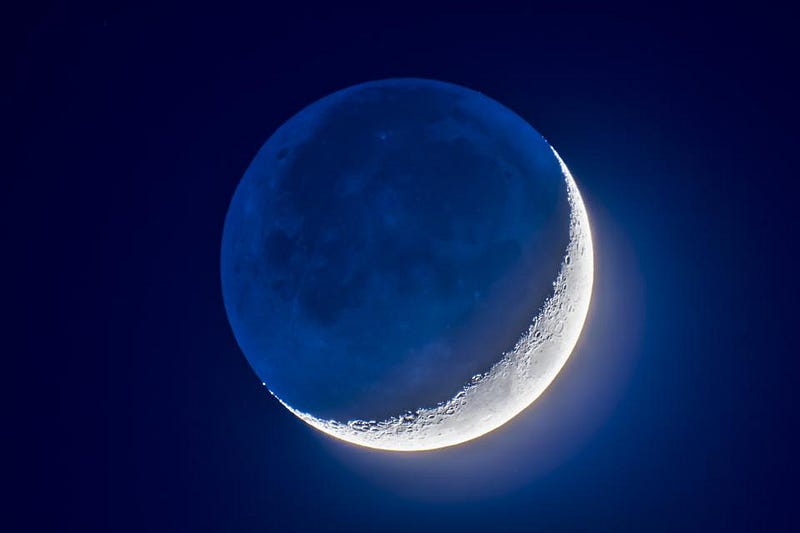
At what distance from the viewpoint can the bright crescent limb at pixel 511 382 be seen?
6.62m

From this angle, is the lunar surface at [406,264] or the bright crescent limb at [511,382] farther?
the bright crescent limb at [511,382]

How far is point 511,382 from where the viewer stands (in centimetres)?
687

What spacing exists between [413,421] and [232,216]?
386 cm

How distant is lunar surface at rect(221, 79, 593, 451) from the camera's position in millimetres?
5984

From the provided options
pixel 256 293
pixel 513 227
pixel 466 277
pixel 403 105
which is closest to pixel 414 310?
pixel 466 277

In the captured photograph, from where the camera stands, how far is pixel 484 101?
7.45m

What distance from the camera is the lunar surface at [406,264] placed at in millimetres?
5984

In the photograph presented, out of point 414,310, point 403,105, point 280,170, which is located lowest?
point 414,310

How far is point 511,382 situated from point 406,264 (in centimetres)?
227

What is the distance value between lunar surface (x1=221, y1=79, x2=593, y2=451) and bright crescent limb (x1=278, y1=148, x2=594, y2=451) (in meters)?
0.03

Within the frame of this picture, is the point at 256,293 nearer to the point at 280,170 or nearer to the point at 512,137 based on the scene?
the point at 280,170

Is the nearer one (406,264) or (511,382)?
(406,264)

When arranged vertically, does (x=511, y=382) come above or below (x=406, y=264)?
below

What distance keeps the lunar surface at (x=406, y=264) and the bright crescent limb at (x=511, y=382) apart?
1.3 inches
